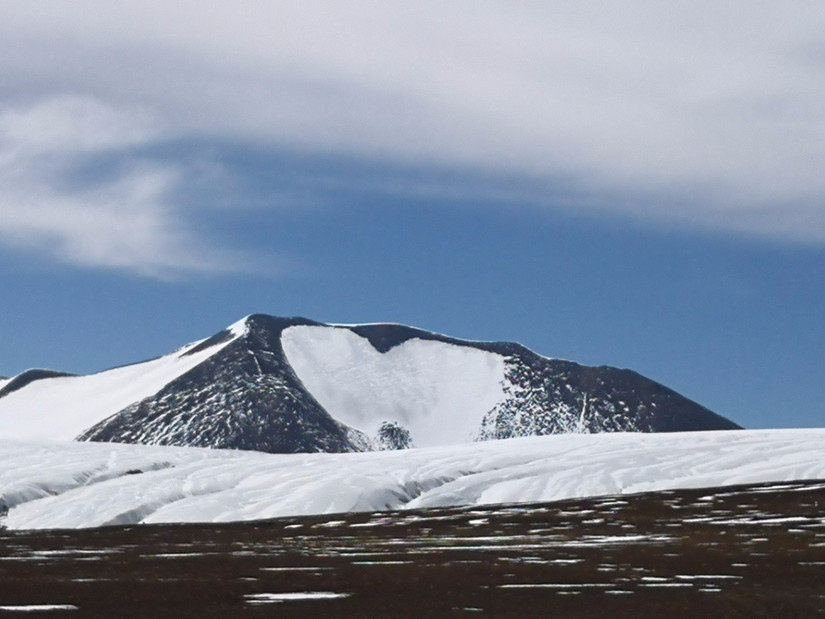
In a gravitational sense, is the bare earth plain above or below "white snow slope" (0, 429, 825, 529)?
below

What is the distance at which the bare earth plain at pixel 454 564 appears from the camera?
1789cm

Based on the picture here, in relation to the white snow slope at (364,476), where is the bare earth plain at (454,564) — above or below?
below

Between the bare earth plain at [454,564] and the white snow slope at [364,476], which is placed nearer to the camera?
the bare earth plain at [454,564]

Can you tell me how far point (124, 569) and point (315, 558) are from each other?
4914mm

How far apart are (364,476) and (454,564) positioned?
2754cm

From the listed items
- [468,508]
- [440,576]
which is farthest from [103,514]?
[440,576]

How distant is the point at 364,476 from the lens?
174ft

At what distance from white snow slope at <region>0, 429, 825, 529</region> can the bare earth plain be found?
3.37 m

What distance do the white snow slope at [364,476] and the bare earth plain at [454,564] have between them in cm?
337

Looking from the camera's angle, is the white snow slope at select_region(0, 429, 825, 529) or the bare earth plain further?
the white snow slope at select_region(0, 429, 825, 529)

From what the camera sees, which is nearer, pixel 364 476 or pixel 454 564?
pixel 454 564

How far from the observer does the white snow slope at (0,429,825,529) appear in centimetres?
4856

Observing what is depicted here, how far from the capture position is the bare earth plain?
1789 cm

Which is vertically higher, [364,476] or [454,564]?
[364,476]
